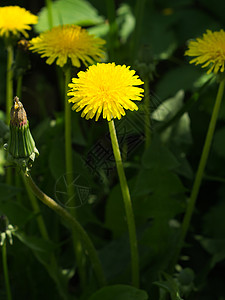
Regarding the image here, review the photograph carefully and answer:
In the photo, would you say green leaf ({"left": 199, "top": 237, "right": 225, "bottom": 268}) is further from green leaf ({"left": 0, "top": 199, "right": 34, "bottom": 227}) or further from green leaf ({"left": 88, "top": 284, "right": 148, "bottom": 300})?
green leaf ({"left": 0, "top": 199, "right": 34, "bottom": 227})

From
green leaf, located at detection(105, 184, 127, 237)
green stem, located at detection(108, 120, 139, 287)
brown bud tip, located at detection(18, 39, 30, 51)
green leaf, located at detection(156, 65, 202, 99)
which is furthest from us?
green leaf, located at detection(156, 65, 202, 99)

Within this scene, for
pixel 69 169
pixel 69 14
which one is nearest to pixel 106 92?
pixel 69 169

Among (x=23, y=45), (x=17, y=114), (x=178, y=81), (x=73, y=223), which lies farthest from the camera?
(x=178, y=81)

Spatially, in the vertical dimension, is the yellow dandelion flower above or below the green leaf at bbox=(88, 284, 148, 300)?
above

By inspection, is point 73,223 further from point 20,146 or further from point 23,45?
point 23,45

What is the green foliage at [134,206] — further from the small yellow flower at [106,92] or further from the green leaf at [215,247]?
the small yellow flower at [106,92]

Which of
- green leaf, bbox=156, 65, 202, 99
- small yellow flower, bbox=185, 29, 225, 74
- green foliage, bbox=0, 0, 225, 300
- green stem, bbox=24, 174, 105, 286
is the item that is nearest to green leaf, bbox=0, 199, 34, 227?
green foliage, bbox=0, 0, 225, 300
